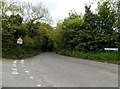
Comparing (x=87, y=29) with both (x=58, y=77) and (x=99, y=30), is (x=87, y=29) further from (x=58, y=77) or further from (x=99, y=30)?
(x=58, y=77)

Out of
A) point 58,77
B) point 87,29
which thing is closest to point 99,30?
point 87,29

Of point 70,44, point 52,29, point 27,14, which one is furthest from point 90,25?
point 52,29

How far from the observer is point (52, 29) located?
31344mm

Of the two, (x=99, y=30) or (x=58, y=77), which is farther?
(x=99, y=30)

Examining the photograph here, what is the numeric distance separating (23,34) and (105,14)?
13.7 metres

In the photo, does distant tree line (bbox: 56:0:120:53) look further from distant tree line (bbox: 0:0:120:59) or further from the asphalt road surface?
the asphalt road surface

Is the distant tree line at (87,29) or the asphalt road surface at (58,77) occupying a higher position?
the distant tree line at (87,29)

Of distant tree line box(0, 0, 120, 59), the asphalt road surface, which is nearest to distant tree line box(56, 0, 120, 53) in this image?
distant tree line box(0, 0, 120, 59)

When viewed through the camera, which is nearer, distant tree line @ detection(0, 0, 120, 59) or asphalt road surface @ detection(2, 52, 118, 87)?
asphalt road surface @ detection(2, 52, 118, 87)

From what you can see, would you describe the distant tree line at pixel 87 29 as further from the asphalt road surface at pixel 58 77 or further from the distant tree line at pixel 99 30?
the asphalt road surface at pixel 58 77

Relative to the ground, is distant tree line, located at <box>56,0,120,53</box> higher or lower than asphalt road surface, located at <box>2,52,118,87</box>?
higher

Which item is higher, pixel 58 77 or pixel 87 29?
pixel 87 29

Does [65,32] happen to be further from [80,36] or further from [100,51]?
[100,51]

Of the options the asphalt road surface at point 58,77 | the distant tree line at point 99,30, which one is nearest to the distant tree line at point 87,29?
the distant tree line at point 99,30
